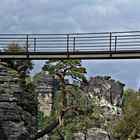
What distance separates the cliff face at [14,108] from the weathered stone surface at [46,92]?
83.0 m

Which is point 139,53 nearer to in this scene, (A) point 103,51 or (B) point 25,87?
(A) point 103,51

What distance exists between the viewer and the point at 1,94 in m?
33.4

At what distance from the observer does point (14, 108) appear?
33.1m

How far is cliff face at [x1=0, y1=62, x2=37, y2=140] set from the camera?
107ft

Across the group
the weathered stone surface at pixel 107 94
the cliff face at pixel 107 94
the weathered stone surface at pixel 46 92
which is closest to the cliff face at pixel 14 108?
the cliff face at pixel 107 94

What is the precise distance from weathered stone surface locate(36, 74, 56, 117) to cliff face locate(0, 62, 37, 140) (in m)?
83.0

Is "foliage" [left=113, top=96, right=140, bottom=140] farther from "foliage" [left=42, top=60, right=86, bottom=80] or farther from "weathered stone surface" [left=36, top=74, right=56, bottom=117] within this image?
"weathered stone surface" [left=36, top=74, right=56, bottom=117]

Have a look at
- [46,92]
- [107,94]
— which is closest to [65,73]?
[107,94]

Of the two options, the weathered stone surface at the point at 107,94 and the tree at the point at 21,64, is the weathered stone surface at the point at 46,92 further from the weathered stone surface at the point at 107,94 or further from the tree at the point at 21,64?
the tree at the point at 21,64

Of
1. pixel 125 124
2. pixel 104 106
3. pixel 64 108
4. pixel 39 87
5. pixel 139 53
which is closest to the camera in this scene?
pixel 139 53

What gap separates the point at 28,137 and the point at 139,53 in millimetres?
9300

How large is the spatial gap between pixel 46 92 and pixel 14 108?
87.4 m

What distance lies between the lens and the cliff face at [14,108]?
32.7m

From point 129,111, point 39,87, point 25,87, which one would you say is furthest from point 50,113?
point 25,87
